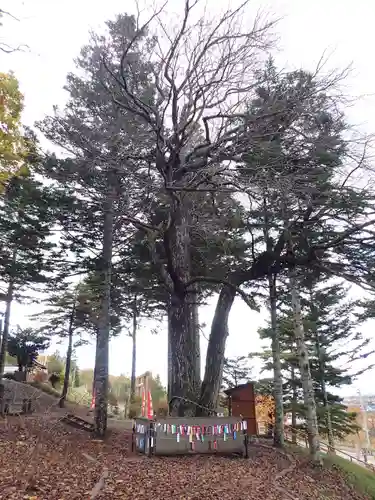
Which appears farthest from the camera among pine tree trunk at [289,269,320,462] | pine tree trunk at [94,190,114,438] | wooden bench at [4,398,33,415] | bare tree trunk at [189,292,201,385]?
wooden bench at [4,398,33,415]

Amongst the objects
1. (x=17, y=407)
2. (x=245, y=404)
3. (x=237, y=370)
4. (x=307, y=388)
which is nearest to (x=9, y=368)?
(x=17, y=407)

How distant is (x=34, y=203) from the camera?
13383mm

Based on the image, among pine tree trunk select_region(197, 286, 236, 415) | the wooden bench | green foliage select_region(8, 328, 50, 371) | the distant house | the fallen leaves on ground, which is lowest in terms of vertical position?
the fallen leaves on ground

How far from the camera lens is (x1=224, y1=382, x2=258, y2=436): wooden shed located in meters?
13.9

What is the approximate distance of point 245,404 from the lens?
14.1 metres

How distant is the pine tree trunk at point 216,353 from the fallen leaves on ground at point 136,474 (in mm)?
1362

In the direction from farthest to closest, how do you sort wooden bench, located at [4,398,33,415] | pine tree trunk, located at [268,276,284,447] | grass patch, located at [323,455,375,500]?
1. wooden bench, located at [4,398,33,415]
2. pine tree trunk, located at [268,276,284,447]
3. grass patch, located at [323,455,375,500]

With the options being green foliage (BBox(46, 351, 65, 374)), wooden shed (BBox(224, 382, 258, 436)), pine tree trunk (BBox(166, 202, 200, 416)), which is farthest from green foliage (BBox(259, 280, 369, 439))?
green foliage (BBox(46, 351, 65, 374))

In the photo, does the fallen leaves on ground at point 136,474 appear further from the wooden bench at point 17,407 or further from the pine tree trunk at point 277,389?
the wooden bench at point 17,407

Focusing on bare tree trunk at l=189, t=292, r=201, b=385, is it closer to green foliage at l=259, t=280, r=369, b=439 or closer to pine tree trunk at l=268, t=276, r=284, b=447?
pine tree trunk at l=268, t=276, r=284, b=447

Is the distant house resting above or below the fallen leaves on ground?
above

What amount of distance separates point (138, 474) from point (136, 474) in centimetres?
4

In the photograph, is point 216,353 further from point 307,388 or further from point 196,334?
point 307,388

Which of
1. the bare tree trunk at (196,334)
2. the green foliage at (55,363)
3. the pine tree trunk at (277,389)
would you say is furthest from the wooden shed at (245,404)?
the green foliage at (55,363)
